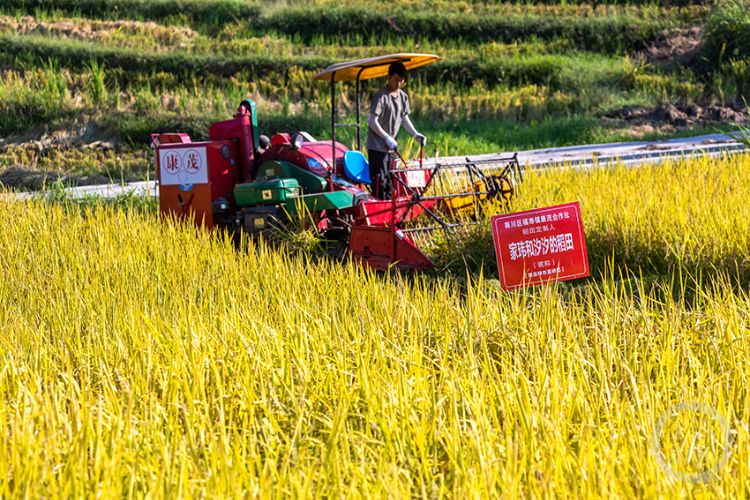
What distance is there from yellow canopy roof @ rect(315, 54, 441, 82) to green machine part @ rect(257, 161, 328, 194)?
829 millimetres

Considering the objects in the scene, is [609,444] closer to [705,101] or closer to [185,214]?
[185,214]

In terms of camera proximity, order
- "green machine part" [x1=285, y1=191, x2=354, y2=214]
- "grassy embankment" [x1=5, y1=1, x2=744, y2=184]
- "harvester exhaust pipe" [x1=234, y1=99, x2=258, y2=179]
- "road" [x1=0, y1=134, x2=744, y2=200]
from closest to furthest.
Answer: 1. "green machine part" [x1=285, y1=191, x2=354, y2=214]
2. "harvester exhaust pipe" [x1=234, y1=99, x2=258, y2=179]
3. "road" [x1=0, y1=134, x2=744, y2=200]
4. "grassy embankment" [x1=5, y1=1, x2=744, y2=184]

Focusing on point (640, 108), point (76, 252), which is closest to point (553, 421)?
point (76, 252)

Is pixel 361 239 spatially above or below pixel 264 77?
below

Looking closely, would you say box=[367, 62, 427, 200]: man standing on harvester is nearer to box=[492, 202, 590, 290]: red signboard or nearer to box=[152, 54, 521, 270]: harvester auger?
box=[152, 54, 521, 270]: harvester auger

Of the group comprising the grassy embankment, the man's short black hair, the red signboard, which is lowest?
the red signboard

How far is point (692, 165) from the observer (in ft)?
22.6

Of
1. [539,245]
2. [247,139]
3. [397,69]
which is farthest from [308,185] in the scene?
[539,245]

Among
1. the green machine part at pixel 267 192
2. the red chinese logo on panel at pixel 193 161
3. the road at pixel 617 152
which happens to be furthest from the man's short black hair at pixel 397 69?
the road at pixel 617 152

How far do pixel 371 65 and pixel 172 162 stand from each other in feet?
6.77

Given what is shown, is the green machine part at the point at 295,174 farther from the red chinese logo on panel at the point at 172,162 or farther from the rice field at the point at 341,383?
the rice field at the point at 341,383

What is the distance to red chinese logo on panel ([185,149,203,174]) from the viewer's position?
20.2 feet

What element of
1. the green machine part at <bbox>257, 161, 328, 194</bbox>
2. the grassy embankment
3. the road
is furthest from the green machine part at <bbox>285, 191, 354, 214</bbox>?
the grassy embankment

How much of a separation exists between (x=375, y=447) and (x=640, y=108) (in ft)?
46.3
